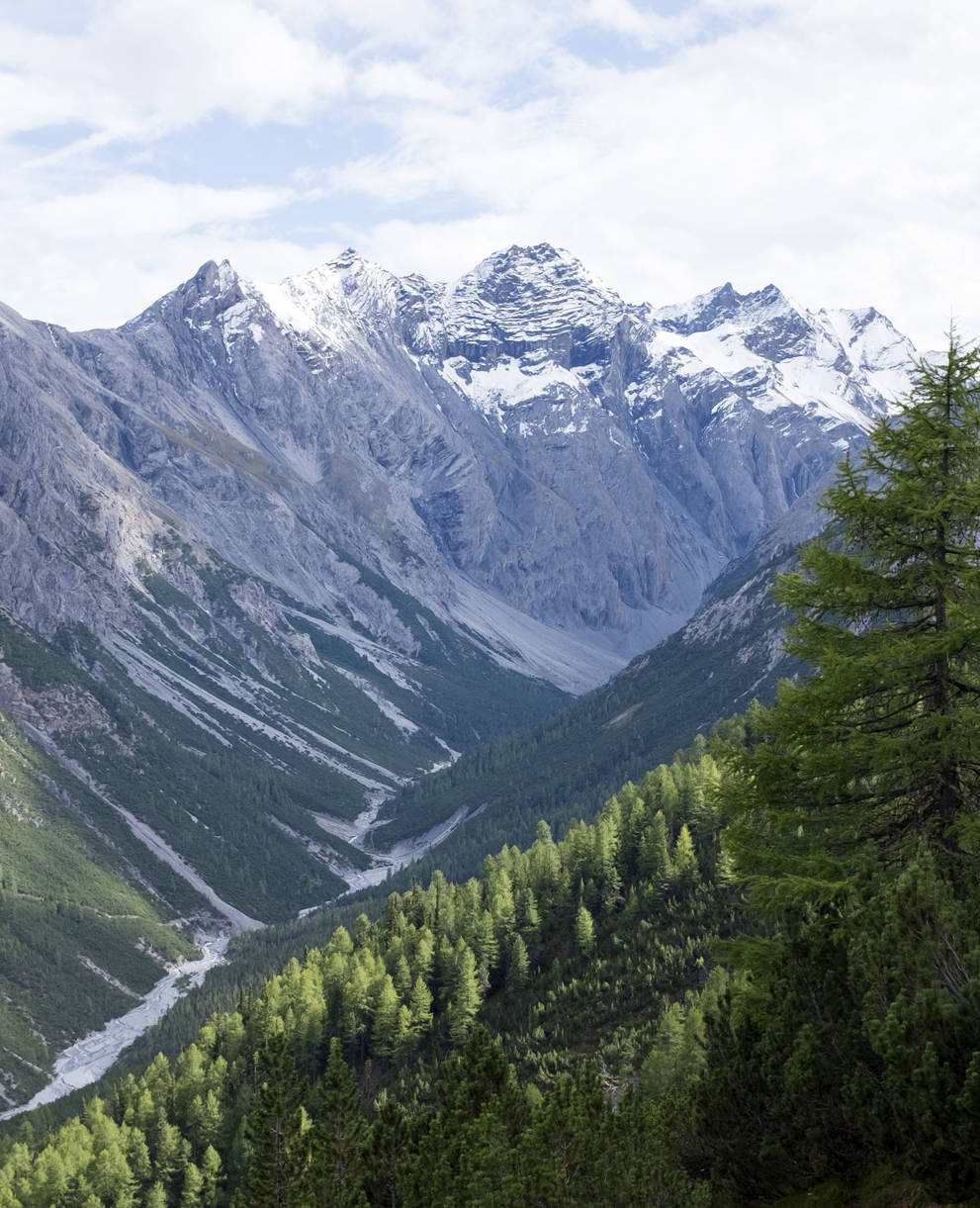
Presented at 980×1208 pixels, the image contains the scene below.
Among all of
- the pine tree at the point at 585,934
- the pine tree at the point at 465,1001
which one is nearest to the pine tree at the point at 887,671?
the pine tree at the point at 585,934

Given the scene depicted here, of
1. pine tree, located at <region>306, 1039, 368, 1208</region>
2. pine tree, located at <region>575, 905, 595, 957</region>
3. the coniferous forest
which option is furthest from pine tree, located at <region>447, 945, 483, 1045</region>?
pine tree, located at <region>306, 1039, 368, 1208</region>

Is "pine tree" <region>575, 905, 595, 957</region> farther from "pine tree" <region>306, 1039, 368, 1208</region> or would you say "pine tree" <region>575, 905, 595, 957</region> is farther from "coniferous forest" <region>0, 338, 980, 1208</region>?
"pine tree" <region>306, 1039, 368, 1208</region>

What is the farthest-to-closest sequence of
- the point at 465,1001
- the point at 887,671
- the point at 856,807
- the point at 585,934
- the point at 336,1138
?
the point at 465,1001 → the point at 585,934 → the point at 336,1138 → the point at 856,807 → the point at 887,671

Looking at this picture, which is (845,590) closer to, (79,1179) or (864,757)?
(864,757)

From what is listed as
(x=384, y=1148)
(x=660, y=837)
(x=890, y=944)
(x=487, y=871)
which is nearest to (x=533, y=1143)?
(x=384, y=1148)

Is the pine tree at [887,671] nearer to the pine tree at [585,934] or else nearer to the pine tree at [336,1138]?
the pine tree at [336,1138]

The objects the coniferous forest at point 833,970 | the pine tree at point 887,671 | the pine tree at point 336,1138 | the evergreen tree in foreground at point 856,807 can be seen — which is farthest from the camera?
the pine tree at point 336,1138

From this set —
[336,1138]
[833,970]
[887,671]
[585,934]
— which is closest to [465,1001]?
[585,934]

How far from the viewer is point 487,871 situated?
425 feet

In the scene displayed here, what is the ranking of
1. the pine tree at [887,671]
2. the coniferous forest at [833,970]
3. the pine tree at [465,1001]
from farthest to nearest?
the pine tree at [465,1001]
the pine tree at [887,671]
the coniferous forest at [833,970]

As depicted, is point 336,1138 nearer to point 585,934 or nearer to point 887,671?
point 887,671

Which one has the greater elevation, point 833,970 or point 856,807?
point 856,807

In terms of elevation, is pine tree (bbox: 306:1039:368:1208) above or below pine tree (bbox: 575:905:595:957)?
above

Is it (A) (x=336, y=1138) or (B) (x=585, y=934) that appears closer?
(A) (x=336, y=1138)
